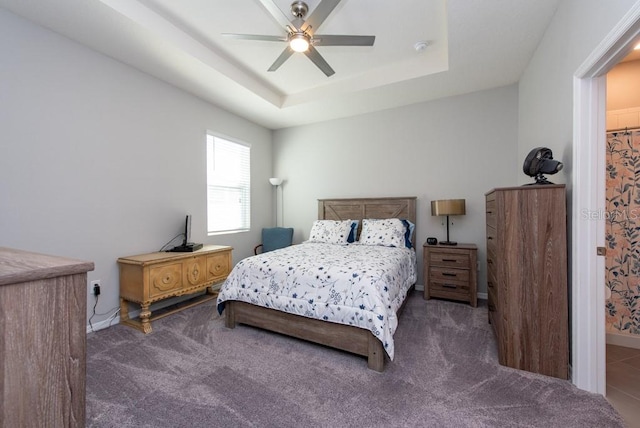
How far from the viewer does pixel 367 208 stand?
4.28 meters

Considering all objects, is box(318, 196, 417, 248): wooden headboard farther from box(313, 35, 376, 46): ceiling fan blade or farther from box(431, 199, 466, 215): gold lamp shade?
box(313, 35, 376, 46): ceiling fan blade

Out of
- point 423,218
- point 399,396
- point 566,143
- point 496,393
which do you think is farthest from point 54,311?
point 423,218

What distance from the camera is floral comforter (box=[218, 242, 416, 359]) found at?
2061mm

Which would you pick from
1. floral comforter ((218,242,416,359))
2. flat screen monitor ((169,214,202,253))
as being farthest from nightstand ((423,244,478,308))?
flat screen monitor ((169,214,202,253))

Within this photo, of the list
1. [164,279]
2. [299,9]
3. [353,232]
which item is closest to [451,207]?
[353,232]

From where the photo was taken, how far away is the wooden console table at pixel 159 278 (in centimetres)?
266

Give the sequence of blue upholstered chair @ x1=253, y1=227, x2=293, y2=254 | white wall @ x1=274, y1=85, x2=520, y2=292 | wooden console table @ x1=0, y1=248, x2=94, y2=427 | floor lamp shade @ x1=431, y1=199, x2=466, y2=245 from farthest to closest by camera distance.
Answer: blue upholstered chair @ x1=253, y1=227, x2=293, y2=254
white wall @ x1=274, y1=85, x2=520, y2=292
floor lamp shade @ x1=431, y1=199, x2=466, y2=245
wooden console table @ x1=0, y1=248, x2=94, y2=427

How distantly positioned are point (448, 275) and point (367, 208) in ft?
4.87

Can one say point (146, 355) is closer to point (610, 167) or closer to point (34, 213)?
point (34, 213)

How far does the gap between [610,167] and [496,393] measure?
2.11 metres

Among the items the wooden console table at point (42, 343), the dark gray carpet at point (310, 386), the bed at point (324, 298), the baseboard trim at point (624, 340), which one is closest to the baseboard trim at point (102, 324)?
the dark gray carpet at point (310, 386)

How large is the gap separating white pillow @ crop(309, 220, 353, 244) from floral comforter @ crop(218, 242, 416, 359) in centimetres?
92

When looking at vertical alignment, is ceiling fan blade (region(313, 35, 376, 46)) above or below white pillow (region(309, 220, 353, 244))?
above

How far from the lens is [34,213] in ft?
7.51
